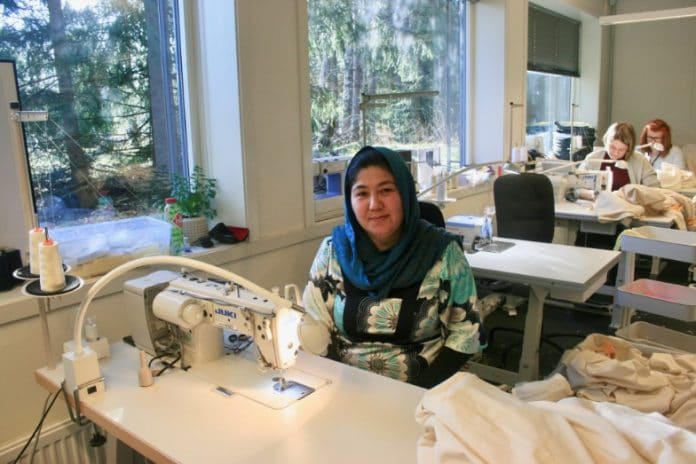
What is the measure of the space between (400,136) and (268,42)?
1523 mm

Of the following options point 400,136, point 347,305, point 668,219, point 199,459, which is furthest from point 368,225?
point 668,219

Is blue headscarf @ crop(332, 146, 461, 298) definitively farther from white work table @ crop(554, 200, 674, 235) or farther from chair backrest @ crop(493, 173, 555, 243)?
white work table @ crop(554, 200, 674, 235)

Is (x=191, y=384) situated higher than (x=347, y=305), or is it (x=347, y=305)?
(x=347, y=305)

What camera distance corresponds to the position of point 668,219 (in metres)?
3.85

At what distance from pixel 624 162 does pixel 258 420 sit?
3924 mm

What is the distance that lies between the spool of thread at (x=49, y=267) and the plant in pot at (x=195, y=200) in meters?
1.00

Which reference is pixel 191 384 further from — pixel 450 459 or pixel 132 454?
pixel 450 459

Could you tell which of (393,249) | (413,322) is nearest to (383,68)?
(393,249)

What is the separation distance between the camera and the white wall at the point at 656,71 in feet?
20.0

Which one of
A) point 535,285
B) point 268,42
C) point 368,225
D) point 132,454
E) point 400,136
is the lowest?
point 132,454

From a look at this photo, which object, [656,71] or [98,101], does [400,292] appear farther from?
[656,71]

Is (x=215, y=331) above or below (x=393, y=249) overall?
below

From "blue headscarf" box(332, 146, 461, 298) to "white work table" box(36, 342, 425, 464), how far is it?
32 cm

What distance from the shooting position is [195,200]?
2.44m
